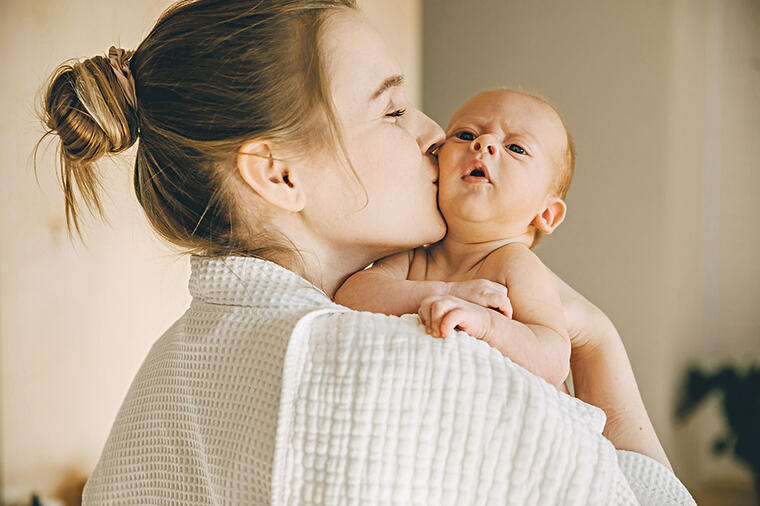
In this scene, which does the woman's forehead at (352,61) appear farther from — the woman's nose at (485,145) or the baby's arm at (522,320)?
the baby's arm at (522,320)

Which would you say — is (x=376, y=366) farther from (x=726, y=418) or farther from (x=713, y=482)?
(x=713, y=482)

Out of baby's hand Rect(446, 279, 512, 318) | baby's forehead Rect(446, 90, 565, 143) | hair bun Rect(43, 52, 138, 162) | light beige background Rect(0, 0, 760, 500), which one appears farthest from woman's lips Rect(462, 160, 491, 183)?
light beige background Rect(0, 0, 760, 500)

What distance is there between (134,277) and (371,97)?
1649mm

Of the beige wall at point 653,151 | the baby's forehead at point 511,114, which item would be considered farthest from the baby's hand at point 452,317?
the beige wall at point 653,151

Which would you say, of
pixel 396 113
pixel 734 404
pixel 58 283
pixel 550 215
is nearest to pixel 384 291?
pixel 396 113

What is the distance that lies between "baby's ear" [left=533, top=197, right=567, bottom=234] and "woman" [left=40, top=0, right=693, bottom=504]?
121 mm

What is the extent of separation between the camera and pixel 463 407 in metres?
0.72

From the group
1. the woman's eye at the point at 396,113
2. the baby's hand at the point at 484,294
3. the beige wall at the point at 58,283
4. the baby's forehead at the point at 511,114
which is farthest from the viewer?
the beige wall at the point at 58,283

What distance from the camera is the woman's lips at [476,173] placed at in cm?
110

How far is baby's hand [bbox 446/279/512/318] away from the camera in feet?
2.99

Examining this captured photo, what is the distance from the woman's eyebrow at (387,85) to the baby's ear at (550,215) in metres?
0.34

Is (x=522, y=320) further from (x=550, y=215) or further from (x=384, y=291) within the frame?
(x=550, y=215)

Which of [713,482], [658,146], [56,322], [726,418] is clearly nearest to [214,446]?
[56,322]

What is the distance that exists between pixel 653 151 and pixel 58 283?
2.48m
